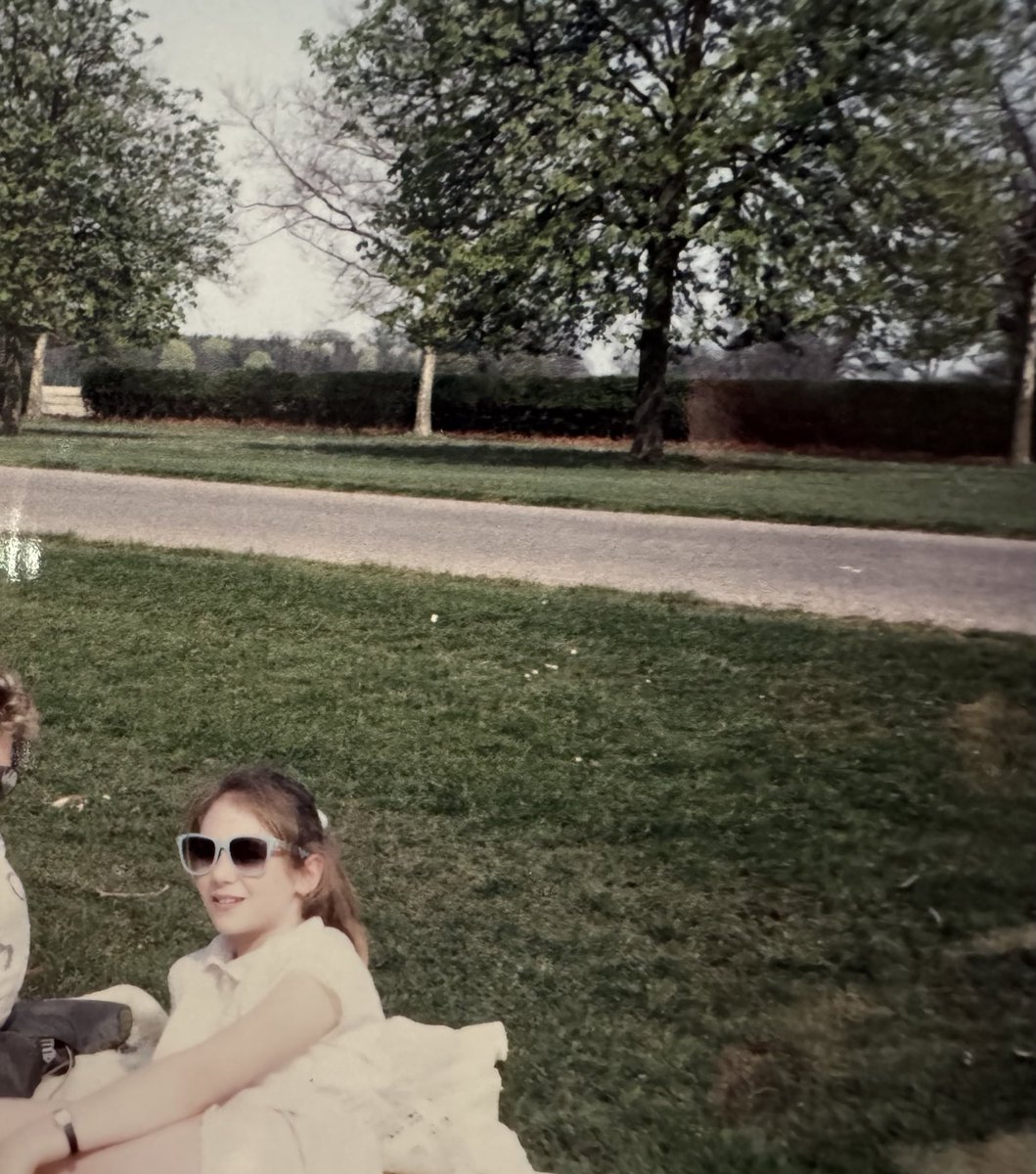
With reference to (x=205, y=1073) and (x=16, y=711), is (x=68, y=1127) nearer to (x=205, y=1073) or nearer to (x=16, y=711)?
(x=205, y=1073)

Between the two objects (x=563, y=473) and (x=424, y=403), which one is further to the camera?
(x=424, y=403)

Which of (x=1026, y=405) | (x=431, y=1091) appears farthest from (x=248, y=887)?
(x=1026, y=405)

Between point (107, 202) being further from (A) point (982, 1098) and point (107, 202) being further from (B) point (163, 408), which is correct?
(A) point (982, 1098)


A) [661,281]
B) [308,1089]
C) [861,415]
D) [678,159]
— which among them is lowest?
[308,1089]

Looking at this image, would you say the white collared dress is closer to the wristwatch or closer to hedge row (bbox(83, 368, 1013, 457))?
the wristwatch

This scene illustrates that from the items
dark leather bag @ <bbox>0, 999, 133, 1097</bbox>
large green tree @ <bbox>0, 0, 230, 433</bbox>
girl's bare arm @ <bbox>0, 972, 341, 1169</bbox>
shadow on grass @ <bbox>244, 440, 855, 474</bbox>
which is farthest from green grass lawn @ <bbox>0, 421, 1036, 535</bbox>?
dark leather bag @ <bbox>0, 999, 133, 1097</bbox>

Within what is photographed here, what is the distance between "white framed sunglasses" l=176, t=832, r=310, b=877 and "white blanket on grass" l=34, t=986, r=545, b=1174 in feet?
0.94

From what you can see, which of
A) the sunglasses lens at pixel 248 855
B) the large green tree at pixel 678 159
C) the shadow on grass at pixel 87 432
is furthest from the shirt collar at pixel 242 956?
the shadow on grass at pixel 87 432

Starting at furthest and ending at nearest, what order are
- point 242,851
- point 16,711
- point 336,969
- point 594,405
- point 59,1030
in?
point 594,405
point 16,711
point 59,1030
point 242,851
point 336,969

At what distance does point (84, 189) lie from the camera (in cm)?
300

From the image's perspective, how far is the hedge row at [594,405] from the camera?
1.86 meters

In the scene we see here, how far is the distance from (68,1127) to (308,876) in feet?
1.48

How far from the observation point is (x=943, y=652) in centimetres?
188

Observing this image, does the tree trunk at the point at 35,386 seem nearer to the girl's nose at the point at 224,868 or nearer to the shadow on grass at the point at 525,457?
the shadow on grass at the point at 525,457
